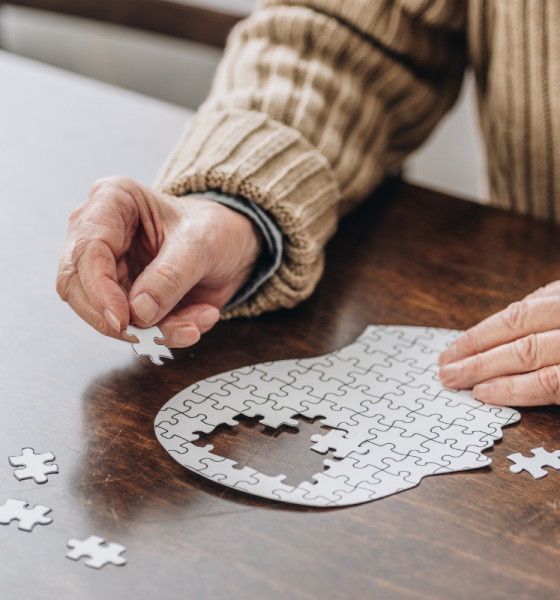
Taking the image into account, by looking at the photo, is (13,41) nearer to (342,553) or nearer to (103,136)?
(103,136)

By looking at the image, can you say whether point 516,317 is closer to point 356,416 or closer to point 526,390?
point 526,390

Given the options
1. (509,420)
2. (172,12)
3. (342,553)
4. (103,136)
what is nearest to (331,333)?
(509,420)

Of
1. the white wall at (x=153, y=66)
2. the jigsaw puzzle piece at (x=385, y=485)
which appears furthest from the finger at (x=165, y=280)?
the white wall at (x=153, y=66)

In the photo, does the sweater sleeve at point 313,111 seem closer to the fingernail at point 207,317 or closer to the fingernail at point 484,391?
the fingernail at point 207,317

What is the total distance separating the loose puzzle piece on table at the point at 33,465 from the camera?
2.17ft

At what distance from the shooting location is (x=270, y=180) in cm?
96

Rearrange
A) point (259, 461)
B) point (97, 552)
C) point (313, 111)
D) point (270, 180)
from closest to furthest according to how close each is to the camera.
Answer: point (97, 552) → point (259, 461) → point (270, 180) → point (313, 111)

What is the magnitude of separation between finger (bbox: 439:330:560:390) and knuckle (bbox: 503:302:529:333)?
0.08 ft

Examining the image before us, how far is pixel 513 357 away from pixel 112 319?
0.49m

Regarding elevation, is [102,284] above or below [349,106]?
below

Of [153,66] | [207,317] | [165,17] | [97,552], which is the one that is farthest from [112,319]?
[153,66]

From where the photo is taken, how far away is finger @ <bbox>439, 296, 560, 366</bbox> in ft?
2.75

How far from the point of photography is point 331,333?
3.10ft

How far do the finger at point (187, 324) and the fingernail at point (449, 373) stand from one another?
30 centimetres
